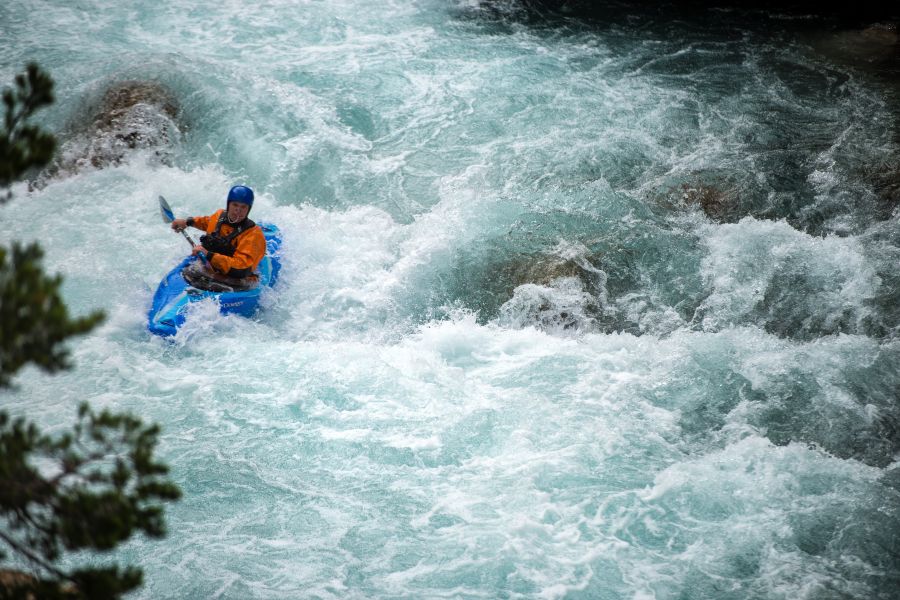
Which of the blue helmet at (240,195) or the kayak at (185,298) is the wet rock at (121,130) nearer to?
the kayak at (185,298)

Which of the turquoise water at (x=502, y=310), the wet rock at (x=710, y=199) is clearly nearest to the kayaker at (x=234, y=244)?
the turquoise water at (x=502, y=310)

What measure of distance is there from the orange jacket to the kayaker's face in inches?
Result: 3.6

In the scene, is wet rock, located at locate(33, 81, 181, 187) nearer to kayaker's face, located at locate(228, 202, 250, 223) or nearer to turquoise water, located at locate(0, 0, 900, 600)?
turquoise water, located at locate(0, 0, 900, 600)

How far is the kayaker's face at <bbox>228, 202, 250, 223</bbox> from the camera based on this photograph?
22.2 feet

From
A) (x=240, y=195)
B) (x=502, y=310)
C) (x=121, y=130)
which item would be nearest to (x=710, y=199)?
(x=502, y=310)

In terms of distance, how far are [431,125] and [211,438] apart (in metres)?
6.04

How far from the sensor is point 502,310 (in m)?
7.29

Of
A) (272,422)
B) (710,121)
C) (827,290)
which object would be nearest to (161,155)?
(272,422)

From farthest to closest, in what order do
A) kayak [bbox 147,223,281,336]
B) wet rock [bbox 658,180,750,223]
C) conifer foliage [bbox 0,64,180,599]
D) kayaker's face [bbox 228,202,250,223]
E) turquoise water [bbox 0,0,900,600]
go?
1. wet rock [bbox 658,180,750,223]
2. kayaker's face [bbox 228,202,250,223]
3. kayak [bbox 147,223,281,336]
4. turquoise water [bbox 0,0,900,600]
5. conifer foliage [bbox 0,64,180,599]

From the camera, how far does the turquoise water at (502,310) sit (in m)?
5.10

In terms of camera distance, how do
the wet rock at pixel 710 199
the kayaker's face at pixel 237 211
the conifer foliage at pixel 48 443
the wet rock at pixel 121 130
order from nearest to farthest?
the conifer foliage at pixel 48 443, the kayaker's face at pixel 237 211, the wet rock at pixel 710 199, the wet rock at pixel 121 130

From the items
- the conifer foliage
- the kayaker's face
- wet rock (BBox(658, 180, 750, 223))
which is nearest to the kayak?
the kayaker's face

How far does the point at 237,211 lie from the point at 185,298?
971 millimetres

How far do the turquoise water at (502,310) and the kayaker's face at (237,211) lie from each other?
3.03 feet
